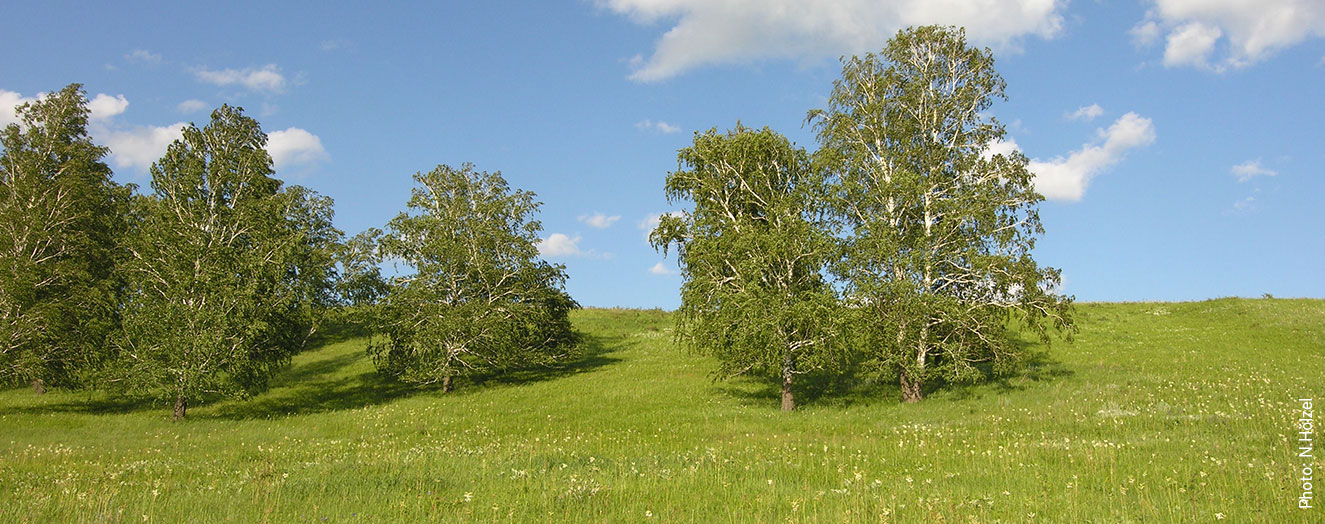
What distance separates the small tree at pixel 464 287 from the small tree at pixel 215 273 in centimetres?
421

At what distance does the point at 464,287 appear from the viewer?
37.7 meters

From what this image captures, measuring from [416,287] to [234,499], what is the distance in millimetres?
25809

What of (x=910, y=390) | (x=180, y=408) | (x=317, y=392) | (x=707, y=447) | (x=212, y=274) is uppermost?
(x=212, y=274)

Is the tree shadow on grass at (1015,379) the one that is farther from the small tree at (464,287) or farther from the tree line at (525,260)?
the small tree at (464,287)

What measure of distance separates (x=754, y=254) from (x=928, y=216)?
7277 millimetres

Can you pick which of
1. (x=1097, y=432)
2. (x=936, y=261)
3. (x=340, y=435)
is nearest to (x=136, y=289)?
(x=340, y=435)

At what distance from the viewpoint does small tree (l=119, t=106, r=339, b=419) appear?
30562 millimetres

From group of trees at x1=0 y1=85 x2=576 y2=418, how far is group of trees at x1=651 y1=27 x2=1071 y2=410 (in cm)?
1165

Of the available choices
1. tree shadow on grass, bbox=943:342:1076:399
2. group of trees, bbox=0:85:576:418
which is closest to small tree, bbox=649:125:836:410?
tree shadow on grass, bbox=943:342:1076:399

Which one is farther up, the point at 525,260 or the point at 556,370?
the point at 525,260

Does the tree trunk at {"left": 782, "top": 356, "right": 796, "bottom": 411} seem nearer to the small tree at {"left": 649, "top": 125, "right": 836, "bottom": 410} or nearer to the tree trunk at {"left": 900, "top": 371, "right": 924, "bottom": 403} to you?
the small tree at {"left": 649, "top": 125, "right": 836, "bottom": 410}

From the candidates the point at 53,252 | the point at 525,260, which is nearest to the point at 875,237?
the point at 525,260

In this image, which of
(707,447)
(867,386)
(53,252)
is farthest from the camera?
(53,252)

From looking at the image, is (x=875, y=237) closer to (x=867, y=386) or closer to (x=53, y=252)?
(x=867, y=386)
